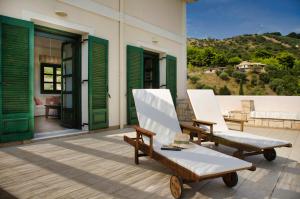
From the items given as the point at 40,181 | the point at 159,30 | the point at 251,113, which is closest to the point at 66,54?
the point at 159,30

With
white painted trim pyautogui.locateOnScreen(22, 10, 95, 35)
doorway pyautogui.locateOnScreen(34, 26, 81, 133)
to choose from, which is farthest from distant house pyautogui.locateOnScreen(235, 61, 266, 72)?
white painted trim pyautogui.locateOnScreen(22, 10, 95, 35)

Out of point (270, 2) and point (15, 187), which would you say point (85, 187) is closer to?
point (15, 187)

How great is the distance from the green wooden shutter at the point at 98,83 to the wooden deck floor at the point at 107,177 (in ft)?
5.60

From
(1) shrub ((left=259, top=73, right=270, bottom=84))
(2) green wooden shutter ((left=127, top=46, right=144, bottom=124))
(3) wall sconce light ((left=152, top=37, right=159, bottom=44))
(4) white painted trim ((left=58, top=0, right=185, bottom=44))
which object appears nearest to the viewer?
(4) white painted trim ((left=58, top=0, right=185, bottom=44))

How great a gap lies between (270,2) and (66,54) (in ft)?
207

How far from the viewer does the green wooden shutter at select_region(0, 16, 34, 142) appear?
4.24 metres

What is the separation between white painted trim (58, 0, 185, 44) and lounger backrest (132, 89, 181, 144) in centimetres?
304

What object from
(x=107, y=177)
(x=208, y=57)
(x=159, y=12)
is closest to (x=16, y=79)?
(x=107, y=177)

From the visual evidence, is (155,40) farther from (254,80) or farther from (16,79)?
(254,80)

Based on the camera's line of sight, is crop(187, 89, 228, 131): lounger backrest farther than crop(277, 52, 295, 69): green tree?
No

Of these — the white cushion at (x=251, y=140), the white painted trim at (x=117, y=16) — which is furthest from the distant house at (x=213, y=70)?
the white cushion at (x=251, y=140)

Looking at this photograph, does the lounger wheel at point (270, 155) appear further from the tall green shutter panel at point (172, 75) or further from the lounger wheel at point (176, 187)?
the tall green shutter panel at point (172, 75)

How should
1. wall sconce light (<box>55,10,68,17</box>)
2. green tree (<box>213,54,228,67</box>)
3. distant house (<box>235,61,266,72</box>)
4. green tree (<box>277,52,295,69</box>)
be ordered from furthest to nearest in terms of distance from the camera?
1. green tree (<box>213,54,228,67</box>)
2. green tree (<box>277,52,295,69</box>)
3. distant house (<box>235,61,266,72</box>)
4. wall sconce light (<box>55,10,68,17</box>)

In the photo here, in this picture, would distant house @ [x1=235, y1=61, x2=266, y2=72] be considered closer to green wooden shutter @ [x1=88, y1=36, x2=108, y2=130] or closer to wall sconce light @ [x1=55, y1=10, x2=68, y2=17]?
green wooden shutter @ [x1=88, y1=36, x2=108, y2=130]
